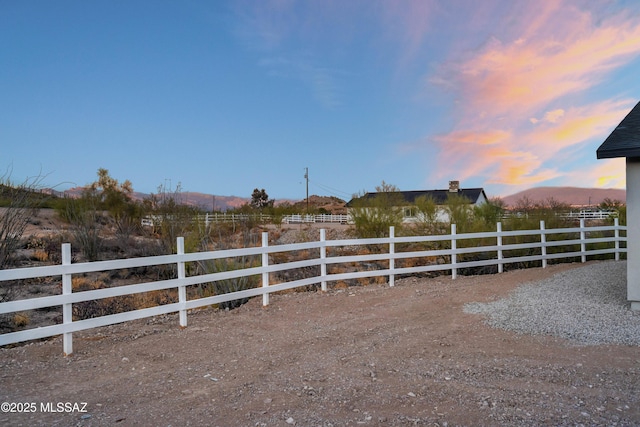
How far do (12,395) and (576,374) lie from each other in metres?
6.08

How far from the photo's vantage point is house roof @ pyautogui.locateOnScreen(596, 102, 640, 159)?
8.19 meters

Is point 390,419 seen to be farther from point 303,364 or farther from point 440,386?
point 303,364

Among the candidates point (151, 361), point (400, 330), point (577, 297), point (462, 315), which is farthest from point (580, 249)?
point (151, 361)

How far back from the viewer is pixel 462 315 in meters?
8.38

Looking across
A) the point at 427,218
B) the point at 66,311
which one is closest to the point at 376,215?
the point at 427,218

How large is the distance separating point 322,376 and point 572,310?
5.64 meters

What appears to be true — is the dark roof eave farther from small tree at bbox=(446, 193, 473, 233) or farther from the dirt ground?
small tree at bbox=(446, 193, 473, 233)

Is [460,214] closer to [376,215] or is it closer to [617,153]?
[376,215]

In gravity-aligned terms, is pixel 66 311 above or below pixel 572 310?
above

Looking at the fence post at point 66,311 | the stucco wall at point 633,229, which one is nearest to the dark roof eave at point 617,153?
the stucco wall at point 633,229

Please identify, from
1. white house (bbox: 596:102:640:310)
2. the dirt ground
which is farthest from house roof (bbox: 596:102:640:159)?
the dirt ground

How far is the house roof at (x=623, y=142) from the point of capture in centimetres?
819

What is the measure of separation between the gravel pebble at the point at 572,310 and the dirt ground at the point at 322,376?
17.7 inches

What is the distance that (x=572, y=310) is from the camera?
872 cm
